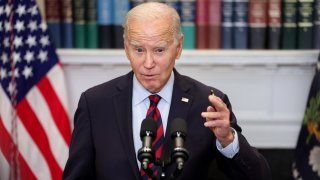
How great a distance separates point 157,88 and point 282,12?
1379 millimetres

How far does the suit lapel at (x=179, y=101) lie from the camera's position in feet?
7.19

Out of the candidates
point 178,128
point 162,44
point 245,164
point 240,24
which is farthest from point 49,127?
point 178,128

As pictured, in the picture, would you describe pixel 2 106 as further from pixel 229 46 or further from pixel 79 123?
pixel 229 46

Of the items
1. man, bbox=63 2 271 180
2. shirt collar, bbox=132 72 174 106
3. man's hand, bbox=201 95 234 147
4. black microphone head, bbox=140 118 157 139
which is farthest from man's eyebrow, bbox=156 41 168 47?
black microphone head, bbox=140 118 157 139

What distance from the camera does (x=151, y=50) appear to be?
6.83 feet

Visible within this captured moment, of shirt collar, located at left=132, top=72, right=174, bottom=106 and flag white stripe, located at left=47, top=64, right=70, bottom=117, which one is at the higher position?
shirt collar, located at left=132, top=72, right=174, bottom=106

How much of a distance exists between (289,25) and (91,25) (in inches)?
46.9

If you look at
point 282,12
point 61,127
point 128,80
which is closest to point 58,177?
point 61,127

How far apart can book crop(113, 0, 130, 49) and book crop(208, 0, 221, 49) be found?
51 centimetres

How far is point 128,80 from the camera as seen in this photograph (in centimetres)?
233

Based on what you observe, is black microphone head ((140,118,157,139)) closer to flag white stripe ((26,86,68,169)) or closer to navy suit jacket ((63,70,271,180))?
navy suit jacket ((63,70,271,180))

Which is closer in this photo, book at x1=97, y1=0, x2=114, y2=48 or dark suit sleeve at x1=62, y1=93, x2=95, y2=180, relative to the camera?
dark suit sleeve at x1=62, y1=93, x2=95, y2=180

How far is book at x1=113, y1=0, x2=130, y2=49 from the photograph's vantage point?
3.29 metres

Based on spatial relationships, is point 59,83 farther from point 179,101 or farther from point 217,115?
point 217,115
